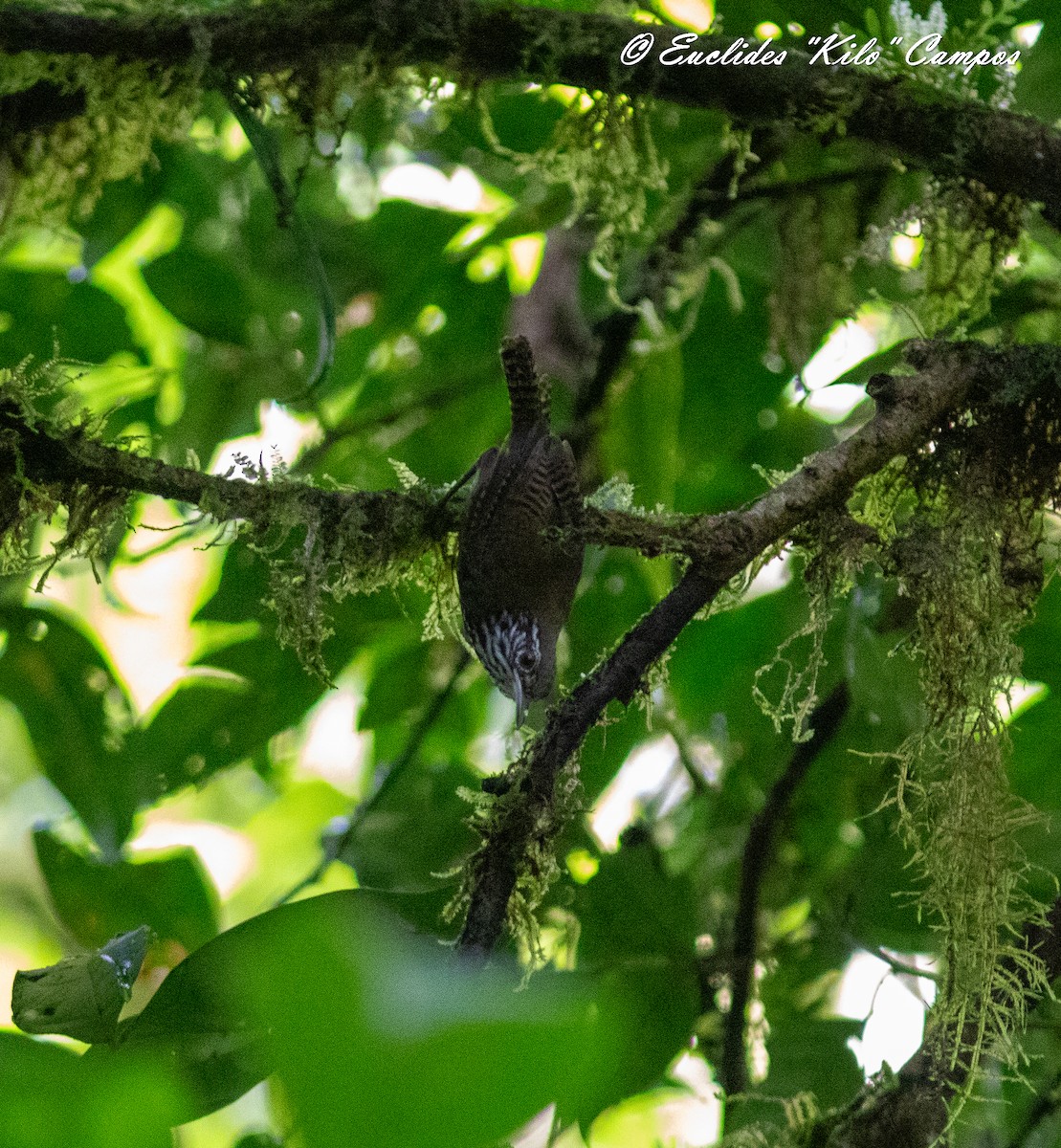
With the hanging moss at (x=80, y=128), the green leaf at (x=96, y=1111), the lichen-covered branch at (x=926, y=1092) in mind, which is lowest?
the lichen-covered branch at (x=926, y=1092)

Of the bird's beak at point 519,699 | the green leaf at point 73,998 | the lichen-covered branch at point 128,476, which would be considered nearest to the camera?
the green leaf at point 73,998

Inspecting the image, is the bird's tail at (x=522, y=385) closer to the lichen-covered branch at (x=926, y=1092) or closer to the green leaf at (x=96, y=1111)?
the lichen-covered branch at (x=926, y=1092)

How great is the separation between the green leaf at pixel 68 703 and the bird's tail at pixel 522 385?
851 mm

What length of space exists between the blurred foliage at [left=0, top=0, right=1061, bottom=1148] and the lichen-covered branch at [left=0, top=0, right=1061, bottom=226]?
0.14 m

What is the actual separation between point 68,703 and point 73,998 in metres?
1.04

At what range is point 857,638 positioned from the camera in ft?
6.31

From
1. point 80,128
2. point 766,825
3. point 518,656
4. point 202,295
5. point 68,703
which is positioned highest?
point 80,128

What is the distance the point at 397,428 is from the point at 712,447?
68 cm

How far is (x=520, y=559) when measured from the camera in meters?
1.75

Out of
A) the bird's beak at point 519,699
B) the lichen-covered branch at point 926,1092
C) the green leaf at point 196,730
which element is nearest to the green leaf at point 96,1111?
the lichen-covered branch at point 926,1092

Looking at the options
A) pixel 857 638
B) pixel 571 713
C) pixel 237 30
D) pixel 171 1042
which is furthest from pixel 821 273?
pixel 171 1042

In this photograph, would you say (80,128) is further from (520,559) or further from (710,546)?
(710,546)

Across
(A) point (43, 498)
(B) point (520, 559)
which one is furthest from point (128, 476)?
(B) point (520, 559)

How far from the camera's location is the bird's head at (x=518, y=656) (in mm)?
1870
